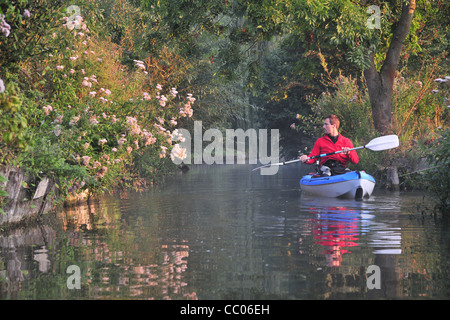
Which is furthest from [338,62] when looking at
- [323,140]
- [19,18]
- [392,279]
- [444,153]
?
[392,279]

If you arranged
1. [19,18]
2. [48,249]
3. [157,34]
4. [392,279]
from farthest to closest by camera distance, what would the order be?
[157,34] < [19,18] < [48,249] < [392,279]

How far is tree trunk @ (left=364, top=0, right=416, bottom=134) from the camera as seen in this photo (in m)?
20.2

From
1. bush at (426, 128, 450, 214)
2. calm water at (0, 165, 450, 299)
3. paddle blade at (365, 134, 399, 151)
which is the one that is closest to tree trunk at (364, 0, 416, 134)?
paddle blade at (365, 134, 399, 151)

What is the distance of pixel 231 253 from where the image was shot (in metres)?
8.36

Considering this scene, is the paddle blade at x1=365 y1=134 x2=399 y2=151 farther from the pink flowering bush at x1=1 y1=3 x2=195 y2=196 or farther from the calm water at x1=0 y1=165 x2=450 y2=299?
the pink flowering bush at x1=1 y1=3 x2=195 y2=196

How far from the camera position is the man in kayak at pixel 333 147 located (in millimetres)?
16156

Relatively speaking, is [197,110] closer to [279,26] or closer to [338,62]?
[338,62]

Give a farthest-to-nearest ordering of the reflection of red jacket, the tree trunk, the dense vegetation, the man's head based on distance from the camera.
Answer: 1. the tree trunk
2. the reflection of red jacket
3. the man's head
4. the dense vegetation

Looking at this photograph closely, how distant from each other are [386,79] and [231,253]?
13390mm

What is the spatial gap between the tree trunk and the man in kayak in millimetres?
4033

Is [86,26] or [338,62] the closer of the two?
[86,26]

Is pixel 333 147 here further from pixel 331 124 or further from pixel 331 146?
pixel 331 124

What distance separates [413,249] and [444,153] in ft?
9.15

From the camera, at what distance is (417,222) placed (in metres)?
11.1
